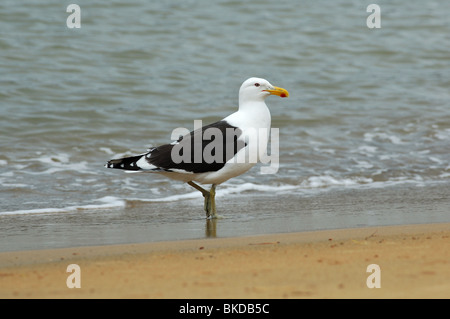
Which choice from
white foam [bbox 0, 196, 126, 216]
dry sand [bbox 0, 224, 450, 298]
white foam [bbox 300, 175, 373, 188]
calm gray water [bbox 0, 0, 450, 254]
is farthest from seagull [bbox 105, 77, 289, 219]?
white foam [bbox 300, 175, 373, 188]

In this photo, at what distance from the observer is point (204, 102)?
12.0m

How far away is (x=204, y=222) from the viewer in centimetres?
638

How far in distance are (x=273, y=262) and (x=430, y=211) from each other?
265 centimetres

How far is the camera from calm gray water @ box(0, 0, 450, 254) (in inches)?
295

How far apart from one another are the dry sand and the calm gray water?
25.6 inches

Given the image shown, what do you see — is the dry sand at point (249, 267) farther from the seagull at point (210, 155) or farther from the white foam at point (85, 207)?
the white foam at point (85, 207)

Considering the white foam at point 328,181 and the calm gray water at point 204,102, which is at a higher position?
the calm gray water at point 204,102

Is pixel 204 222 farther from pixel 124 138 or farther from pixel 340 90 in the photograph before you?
pixel 340 90

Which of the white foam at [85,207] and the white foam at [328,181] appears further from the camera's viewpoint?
the white foam at [328,181]

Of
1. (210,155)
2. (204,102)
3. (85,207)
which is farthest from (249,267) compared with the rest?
(204,102)

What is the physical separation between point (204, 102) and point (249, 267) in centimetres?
805

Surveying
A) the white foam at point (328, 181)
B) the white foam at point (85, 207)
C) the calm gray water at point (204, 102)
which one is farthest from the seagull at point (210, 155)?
the white foam at point (328, 181)

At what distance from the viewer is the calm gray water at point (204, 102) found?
750cm

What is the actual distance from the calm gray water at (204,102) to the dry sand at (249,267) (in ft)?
2.13
